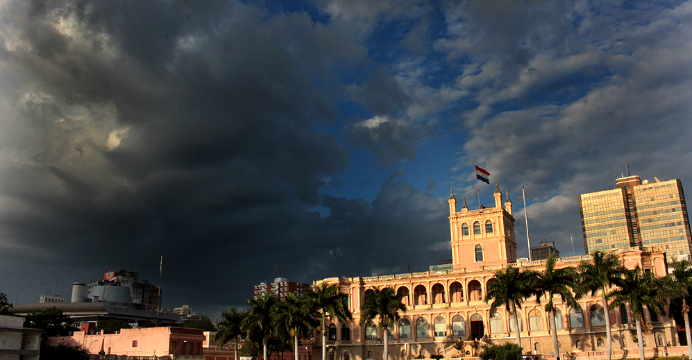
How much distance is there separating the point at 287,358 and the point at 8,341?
56888mm

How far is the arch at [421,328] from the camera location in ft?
331

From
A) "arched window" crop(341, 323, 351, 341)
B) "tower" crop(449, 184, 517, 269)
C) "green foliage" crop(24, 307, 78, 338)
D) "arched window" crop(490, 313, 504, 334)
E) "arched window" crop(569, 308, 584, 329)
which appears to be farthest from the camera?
"tower" crop(449, 184, 517, 269)

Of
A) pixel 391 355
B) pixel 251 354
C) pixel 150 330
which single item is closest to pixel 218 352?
pixel 251 354

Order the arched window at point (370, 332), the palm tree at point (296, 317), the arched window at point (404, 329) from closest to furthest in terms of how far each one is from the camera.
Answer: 1. the palm tree at point (296, 317)
2. the arched window at point (404, 329)
3. the arched window at point (370, 332)

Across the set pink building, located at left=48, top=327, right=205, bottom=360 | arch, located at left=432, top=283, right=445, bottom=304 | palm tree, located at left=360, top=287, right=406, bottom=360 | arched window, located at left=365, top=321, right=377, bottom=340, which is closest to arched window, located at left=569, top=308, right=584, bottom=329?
arch, located at left=432, top=283, right=445, bottom=304

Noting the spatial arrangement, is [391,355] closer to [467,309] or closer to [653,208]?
[467,309]

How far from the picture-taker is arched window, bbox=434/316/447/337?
99244 mm

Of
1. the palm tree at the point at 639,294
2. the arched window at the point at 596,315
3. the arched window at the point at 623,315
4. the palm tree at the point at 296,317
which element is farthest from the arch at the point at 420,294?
the palm tree at the point at 639,294

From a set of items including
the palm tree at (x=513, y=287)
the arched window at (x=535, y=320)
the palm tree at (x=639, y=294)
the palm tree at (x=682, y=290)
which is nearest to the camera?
the palm tree at (x=639, y=294)

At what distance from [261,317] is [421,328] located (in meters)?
37.4

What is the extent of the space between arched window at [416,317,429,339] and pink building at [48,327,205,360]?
A: 39.8 meters

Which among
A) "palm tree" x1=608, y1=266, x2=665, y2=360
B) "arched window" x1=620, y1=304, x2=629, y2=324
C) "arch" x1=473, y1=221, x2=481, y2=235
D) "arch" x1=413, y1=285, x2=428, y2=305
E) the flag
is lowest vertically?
"arched window" x1=620, y1=304, x2=629, y2=324

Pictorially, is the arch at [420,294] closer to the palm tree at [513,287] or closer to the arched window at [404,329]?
the arched window at [404,329]

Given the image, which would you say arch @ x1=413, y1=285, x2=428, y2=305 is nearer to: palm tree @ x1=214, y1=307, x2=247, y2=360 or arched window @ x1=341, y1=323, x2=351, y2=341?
arched window @ x1=341, y1=323, x2=351, y2=341
